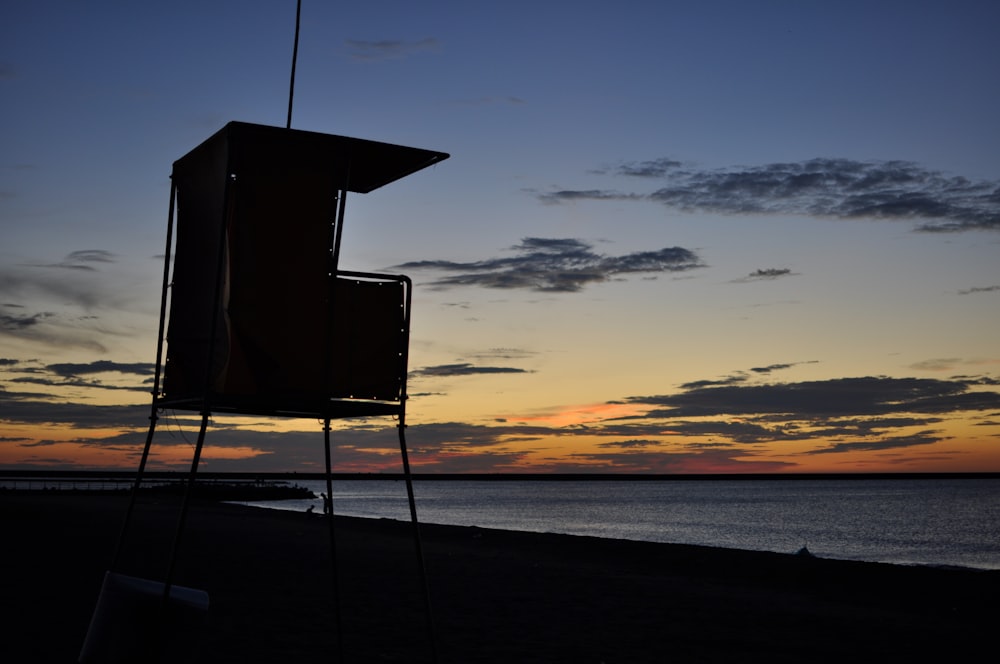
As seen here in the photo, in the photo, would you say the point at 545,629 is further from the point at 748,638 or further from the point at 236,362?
the point at 236,362

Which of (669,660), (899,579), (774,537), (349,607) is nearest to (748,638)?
(669,660)

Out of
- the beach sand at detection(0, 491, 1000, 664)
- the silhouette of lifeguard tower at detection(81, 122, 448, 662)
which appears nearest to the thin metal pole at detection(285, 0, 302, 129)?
the silhouette of lifeguard tower at detection(81, 122, 448, 662)

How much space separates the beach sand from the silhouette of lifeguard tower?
84.2 inches

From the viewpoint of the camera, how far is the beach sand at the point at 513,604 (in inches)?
412

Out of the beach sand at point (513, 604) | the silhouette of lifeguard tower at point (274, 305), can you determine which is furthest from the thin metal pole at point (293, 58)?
the beach sand at point (513, 604)

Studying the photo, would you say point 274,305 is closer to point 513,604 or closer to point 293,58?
point 293,58

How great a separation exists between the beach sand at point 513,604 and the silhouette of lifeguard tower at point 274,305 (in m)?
2.14

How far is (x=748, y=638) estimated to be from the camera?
39.3 ft

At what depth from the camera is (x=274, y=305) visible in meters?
6.86

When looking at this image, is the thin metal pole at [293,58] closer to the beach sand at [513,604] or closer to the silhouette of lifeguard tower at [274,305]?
the silhouette of lifeguard tower at [274,305]

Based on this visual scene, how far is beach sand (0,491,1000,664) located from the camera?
10.5 metres

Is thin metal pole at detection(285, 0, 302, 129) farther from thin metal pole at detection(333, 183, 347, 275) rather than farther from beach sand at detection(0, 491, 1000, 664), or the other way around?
beach sand at detection(0, 491, 1000, 664)

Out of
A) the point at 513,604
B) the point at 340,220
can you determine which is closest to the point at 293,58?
the point at 340,220

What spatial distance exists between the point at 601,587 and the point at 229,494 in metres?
111
